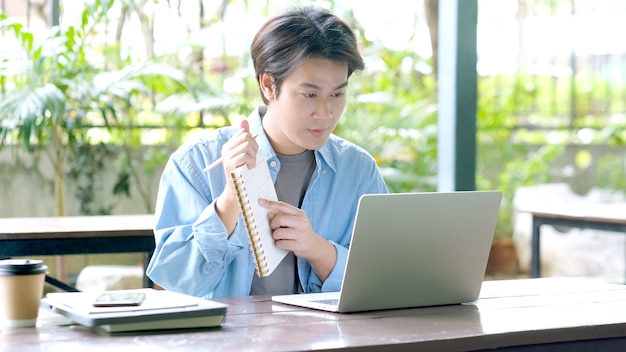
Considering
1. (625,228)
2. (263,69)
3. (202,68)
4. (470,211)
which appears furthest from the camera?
(202,68)

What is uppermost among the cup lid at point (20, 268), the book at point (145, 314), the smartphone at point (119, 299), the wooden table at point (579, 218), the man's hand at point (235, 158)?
the man's hand at point (235, 158)

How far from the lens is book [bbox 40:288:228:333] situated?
1.47m

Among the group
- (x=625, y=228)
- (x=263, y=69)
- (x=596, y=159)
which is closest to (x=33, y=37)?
(x=263, y=69)

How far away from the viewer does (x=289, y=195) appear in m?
2.24

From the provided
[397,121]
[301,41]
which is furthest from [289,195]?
[397,121]

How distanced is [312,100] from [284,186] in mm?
247

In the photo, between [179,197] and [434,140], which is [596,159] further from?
[179,197]

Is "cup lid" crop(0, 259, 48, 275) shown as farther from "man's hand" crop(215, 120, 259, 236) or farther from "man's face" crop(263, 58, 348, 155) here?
"man's face" crop(263, 58, 348, 155)

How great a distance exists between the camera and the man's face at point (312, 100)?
211 centimetres

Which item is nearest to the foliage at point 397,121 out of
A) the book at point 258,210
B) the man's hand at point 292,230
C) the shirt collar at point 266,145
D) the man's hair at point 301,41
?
the shirt collar at point 266,145

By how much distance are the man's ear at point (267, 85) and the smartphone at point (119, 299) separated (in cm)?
73

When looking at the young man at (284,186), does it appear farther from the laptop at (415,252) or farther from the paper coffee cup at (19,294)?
the paper coffee cup at (19,294)

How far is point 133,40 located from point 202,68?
44 cm

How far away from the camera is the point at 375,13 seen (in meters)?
6.32
